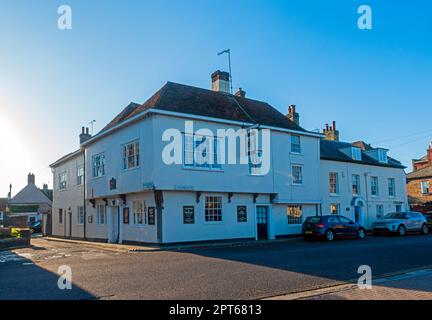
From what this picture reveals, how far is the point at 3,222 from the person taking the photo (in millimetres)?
59562

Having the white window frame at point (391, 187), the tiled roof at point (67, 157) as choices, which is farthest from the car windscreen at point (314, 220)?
the tiled roof at point (67, 157)

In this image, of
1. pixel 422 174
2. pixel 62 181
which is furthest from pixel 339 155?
pixel 62 181

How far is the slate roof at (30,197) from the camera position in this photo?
6588 cm

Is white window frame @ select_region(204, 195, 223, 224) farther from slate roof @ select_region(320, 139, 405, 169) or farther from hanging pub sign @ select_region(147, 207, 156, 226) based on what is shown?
slate roof @ select_region(320, 139, 405, 169)

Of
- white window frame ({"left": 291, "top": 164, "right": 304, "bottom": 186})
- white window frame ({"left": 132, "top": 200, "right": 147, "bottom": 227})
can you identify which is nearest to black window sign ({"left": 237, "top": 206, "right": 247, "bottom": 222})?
white window frame ({"left": 291, "top": 164, "right": 304, "bottom": 186})

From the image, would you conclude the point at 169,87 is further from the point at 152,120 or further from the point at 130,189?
the point at 130,189

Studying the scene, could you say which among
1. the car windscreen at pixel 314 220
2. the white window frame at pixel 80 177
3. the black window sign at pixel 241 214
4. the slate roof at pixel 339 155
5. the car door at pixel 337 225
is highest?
A: the slate roof at pixel 339 155

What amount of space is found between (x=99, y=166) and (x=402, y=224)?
20513 millimetres

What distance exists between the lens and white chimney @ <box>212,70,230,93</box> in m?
27.5

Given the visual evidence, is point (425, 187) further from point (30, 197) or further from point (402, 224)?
point (30, 197)

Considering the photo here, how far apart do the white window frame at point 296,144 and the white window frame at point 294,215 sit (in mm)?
3647

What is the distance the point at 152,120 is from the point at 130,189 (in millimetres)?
4242

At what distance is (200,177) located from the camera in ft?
71.4

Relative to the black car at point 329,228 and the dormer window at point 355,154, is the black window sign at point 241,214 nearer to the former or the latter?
the black car at point 329,228
